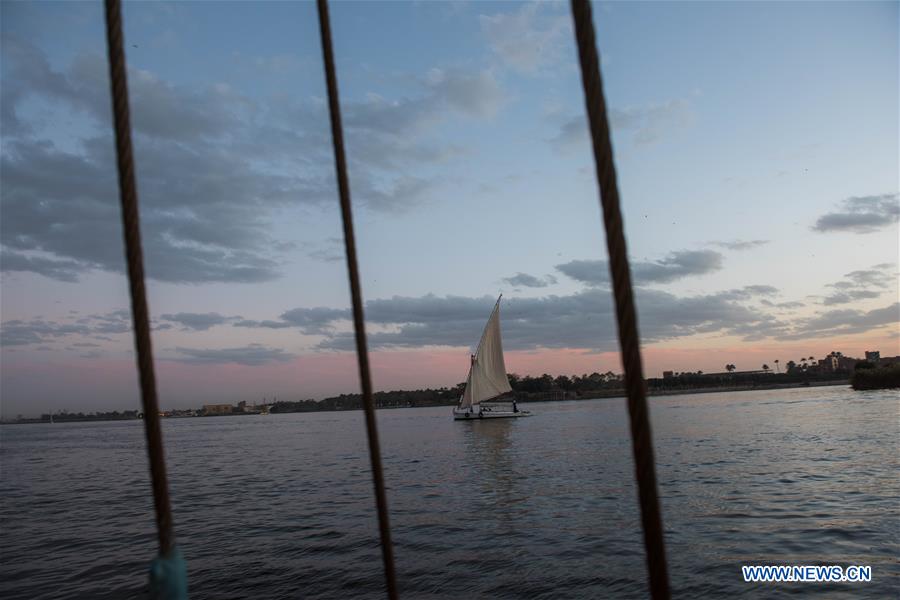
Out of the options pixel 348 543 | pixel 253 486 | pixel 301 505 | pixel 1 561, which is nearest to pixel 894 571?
pixel 348 543

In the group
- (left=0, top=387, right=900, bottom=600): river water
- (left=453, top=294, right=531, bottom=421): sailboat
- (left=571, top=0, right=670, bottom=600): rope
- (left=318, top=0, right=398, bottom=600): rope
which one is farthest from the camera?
(left=453, top=294, right=531, bottom=421): sailboat

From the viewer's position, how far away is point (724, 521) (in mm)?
16609

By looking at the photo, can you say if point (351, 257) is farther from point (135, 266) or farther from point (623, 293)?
point (623, 293)

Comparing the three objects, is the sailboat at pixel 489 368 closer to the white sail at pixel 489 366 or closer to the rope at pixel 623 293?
the white sail at pixel 489 366

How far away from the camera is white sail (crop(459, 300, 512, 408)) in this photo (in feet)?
214

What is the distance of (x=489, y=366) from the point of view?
6781 centimetres

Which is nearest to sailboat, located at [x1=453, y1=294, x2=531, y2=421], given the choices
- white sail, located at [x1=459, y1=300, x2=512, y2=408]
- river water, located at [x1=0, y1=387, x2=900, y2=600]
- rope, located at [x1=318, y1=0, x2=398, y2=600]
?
white sail, located at [x1=459, y1=300, x2=512, y2=408]

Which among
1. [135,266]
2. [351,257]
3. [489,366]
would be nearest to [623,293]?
[351,257]

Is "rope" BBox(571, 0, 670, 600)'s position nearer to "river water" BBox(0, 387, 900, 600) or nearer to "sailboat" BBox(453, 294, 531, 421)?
"river water" BBox(0, 387, 900, 600)

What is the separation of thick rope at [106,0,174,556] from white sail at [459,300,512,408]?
2439 inches

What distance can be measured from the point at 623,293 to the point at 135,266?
1.66m

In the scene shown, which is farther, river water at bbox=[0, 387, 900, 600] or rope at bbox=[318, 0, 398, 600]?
river water at bbox=[0, 387, 900, 600]

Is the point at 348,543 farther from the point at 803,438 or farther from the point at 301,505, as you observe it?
the point at 803,438

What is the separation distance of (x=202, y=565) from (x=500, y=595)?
751 centimetres
